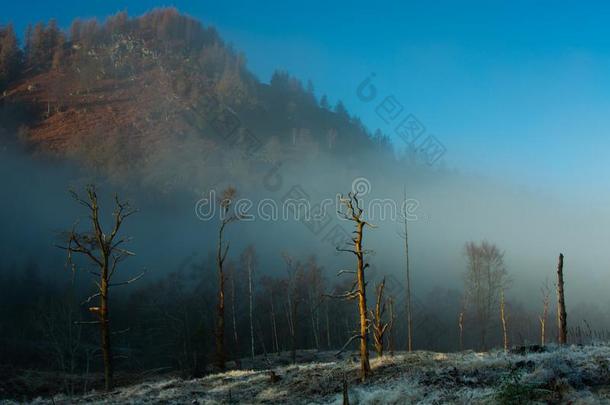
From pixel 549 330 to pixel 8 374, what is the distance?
342 feet

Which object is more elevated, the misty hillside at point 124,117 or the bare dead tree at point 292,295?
the misty hillside at point 124,117

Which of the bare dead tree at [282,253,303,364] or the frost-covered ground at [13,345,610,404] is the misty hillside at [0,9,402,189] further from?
the frost-covered ground at [13,345,610,404]

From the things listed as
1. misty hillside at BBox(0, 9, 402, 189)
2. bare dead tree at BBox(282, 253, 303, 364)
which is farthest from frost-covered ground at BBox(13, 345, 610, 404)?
misty hillside at BBox(0, 9, 402, 189)

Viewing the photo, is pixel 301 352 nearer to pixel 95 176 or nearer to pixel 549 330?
pixel 549 330

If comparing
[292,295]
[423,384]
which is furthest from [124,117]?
[423,384]

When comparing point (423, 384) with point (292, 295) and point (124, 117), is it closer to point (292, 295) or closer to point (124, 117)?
point (292, 295)

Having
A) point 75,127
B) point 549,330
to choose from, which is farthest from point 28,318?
point 549,330

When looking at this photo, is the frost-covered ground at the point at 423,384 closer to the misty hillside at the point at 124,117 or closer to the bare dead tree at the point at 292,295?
the bare dead tree at the point at 292,295

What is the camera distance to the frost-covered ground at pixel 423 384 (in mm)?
14250

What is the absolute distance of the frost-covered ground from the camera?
14250mm

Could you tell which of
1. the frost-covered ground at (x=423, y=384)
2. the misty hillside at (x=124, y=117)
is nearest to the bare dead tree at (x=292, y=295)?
the frost-covered ground at (x=423, y=384)

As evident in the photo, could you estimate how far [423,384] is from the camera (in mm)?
17625

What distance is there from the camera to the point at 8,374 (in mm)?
38719

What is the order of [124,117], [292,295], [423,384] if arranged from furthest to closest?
[124,117]
[292,295]
[423,384]
